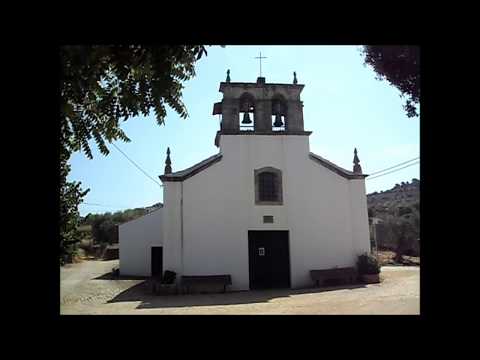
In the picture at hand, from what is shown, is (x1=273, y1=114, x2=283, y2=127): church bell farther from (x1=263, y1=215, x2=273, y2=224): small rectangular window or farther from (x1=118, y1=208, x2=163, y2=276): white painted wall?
(x1=118, y1=208, x2=163, y2=276): white painted wall

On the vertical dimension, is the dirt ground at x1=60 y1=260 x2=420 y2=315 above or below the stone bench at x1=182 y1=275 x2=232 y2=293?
below

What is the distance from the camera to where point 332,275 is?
15.2m

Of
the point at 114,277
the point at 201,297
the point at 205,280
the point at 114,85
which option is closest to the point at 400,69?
the point at 114,85

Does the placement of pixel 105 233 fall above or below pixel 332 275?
above

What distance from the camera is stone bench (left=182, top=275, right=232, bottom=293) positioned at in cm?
1431

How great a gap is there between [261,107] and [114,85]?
13.5 m

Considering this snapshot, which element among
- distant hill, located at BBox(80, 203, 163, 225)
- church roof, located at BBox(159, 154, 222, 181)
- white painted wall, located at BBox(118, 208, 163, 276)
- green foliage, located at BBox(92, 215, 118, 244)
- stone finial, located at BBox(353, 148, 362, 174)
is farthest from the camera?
distant hill, located at BBox(80, 203, 163, 225)

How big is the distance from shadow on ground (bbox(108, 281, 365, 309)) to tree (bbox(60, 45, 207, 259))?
853 centimetres

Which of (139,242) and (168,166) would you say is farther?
(139,242)

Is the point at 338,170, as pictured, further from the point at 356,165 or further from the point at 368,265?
the point at 368,265

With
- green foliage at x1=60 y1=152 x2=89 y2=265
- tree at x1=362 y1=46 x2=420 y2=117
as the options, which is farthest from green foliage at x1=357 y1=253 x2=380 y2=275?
green foliage at x1=60 y1=152 x2=89 y2=265

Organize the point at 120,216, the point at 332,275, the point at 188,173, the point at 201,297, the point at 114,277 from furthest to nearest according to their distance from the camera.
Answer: the point at 120,216 < the point at 114,277 < the point at 188,173 < the point at 332,275 < the point at 201,297

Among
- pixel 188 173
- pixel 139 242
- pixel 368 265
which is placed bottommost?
pixel 368 265

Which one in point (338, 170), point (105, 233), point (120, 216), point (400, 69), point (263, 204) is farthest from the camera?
Answer: point (120, 216)
